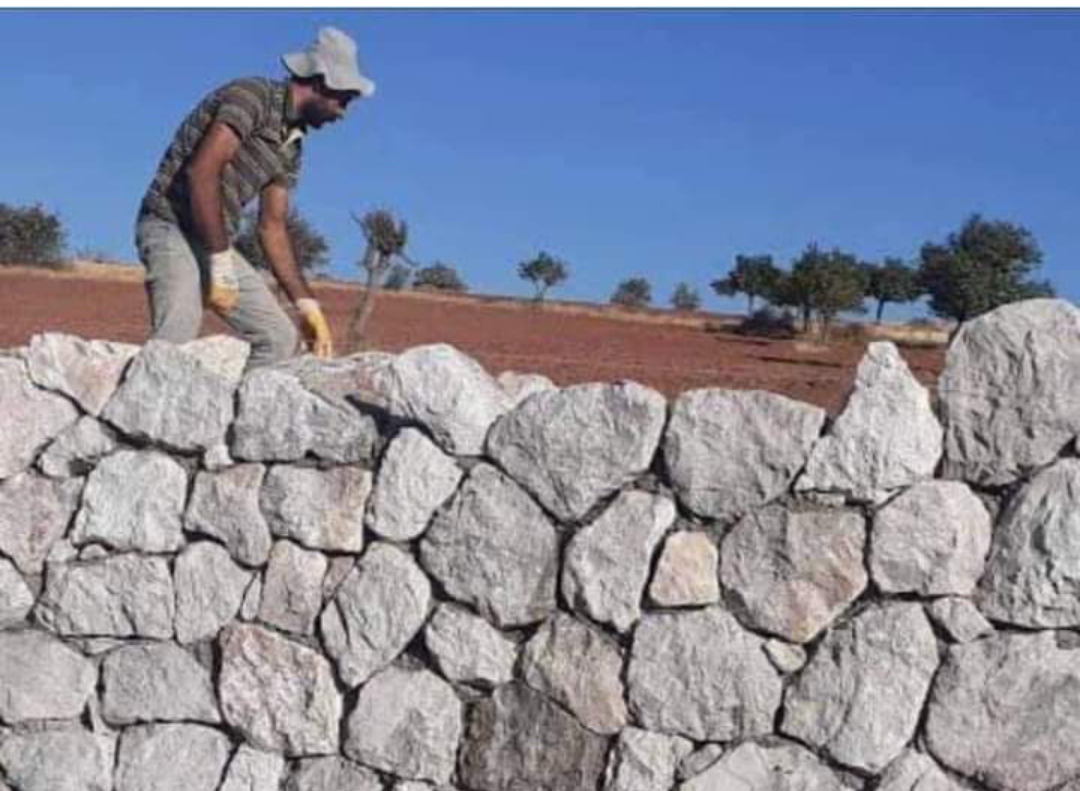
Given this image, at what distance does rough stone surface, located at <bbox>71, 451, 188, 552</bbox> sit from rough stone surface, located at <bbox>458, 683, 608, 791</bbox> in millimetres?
1119

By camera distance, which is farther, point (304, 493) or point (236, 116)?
point (236, 116)

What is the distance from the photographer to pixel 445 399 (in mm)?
4617

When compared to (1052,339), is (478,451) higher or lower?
lower

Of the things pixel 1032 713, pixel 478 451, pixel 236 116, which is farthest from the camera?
pixel 236 116

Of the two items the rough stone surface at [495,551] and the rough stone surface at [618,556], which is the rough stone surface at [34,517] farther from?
the rough stone surface at [618,556]

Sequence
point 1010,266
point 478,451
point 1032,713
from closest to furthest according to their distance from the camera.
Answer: point 1032,713 < point 478,451 < point 1010,266

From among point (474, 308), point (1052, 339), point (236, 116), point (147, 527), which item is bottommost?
point (147, 527)

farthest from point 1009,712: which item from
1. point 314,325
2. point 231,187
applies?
point 231,187

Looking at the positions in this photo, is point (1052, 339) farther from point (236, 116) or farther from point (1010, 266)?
point (1010, 266)

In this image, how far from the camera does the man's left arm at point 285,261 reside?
6.01 m

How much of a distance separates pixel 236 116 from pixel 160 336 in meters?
0.78

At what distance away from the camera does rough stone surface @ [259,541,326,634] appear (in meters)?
4.78

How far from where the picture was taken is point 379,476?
470 cm

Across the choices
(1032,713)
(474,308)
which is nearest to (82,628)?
(1032,713)
